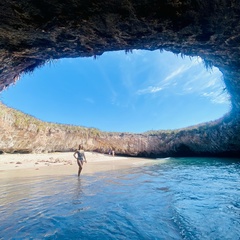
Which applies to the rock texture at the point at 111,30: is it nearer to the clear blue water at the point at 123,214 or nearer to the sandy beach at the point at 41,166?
the clear blue water at the point at 123,214

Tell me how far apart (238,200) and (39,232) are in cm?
473

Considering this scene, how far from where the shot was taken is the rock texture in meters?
3.45

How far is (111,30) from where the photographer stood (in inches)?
171

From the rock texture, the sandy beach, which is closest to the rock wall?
the sandy beach

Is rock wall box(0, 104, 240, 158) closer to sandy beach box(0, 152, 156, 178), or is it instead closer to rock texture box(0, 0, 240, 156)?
sandy beach box(0, 152, 156, 178)

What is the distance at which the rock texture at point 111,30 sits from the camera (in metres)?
3.45

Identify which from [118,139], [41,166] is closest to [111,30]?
[41,166]

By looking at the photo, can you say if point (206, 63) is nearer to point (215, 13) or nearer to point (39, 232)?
point (215, 13)

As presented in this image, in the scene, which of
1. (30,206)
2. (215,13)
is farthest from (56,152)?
(215,13)

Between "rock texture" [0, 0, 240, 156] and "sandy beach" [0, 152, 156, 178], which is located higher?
"rock texture" [0, 0, 240, 156]

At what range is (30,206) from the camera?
5.07 meters

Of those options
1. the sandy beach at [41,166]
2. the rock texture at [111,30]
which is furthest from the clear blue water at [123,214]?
the sandy beach at [41,166]

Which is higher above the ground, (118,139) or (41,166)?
(118,139)

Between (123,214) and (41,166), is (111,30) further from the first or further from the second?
(41,166)
